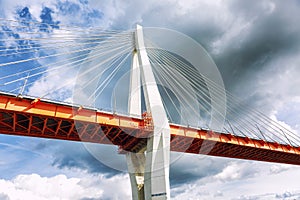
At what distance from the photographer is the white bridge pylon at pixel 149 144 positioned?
2628 centimetres

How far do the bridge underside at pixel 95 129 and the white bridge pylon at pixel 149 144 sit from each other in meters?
1.21

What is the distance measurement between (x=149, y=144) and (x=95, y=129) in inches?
214

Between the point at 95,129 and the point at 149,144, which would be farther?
the point at 149,144

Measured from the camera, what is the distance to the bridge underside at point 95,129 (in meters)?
22.0

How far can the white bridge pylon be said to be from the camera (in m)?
26.3

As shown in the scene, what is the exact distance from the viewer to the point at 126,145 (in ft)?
101

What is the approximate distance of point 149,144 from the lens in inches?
1105

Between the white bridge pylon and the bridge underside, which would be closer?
the bridge underside

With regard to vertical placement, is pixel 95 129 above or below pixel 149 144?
above

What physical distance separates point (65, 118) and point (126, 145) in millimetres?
9281

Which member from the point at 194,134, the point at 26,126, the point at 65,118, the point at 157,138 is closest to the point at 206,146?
the point at 194,134

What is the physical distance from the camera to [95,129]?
26.3 m

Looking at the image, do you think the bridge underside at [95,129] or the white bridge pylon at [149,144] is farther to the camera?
the white bridge pylon at [149,144]

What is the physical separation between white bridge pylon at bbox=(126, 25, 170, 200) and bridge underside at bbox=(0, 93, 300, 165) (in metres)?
1.21
